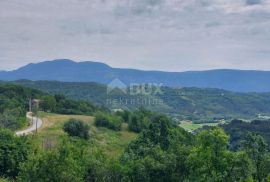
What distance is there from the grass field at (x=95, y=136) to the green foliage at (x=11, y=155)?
57.8 ft

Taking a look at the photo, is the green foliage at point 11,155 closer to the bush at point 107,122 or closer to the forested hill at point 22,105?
the forested hill at point 22,105

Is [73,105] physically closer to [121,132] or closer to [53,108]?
[53,108]

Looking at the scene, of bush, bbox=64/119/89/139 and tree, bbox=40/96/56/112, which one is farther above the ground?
tree, bbox=40/96/56/112

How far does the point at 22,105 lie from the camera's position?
396 ft

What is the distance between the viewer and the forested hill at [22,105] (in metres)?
94.5

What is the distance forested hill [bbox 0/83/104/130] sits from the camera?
310 feet

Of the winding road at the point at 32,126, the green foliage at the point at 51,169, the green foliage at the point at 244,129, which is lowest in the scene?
the green foliage at the point at 244,129

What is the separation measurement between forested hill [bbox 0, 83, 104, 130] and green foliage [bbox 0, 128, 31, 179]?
111 feet

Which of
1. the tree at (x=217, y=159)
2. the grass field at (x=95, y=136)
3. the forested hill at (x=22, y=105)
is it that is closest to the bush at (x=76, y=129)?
the grass field at (x=95, y=136)

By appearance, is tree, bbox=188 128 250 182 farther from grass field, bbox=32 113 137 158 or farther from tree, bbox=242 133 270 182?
grass field, bbox=32 113 137 158

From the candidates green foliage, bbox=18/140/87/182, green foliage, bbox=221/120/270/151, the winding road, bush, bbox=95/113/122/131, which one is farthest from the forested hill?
green foliage, bbox=18/140/87/182

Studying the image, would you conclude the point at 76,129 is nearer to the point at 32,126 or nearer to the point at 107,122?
the point at 32,126

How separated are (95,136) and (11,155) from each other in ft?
126

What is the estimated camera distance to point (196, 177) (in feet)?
134
